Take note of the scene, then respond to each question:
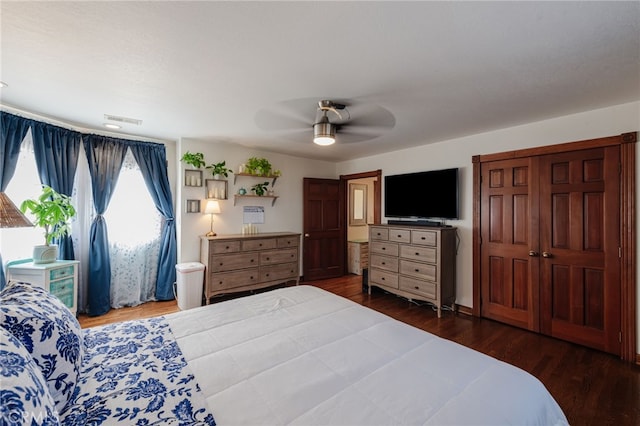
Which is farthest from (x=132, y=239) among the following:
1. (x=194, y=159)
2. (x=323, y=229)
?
(x=323, y=229)

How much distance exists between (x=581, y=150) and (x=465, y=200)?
1.25 meters

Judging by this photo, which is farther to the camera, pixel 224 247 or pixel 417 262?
pixel 224 247

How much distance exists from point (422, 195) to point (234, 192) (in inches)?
117

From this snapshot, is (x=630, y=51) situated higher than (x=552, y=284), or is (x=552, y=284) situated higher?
(x=630, y=51)

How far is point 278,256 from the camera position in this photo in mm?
4383

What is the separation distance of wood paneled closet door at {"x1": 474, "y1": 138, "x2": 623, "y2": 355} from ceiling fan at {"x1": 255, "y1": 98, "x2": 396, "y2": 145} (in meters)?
1.60

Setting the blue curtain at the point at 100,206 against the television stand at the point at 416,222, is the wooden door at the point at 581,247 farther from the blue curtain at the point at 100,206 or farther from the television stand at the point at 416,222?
the blue curtain at the point at 100,206

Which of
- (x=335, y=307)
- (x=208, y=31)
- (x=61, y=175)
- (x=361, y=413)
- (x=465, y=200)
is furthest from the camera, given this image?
(x=465, y=200)

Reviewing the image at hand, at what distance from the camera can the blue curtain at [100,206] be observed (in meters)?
3.48

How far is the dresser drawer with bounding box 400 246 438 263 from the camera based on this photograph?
359cm

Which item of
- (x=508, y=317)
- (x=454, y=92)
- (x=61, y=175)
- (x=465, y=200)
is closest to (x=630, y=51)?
(x=454, y=92)

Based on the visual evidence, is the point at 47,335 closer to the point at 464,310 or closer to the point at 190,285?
the point at 190,285

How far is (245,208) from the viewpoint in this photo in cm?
462

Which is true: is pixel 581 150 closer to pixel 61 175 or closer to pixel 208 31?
pixel 208 31
